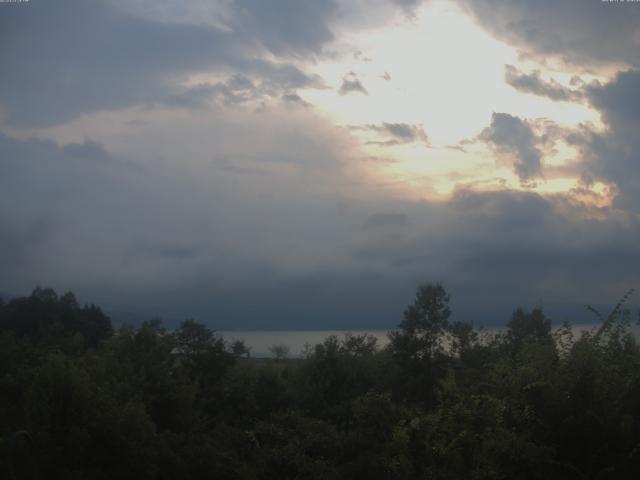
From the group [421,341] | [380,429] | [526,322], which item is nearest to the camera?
[380,429]

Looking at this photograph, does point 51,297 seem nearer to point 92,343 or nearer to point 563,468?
point 92,343

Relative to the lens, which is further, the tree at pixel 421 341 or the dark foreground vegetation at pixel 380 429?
the tree at pixel 421 341

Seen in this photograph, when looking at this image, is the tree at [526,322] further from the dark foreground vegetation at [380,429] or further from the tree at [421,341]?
the dark foreground vegetation at [380,429]

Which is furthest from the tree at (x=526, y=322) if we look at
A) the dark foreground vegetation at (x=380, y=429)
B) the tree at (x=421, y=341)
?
the dark foreground vegetation at (x=380, y=429)

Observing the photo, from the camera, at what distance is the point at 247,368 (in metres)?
43.2

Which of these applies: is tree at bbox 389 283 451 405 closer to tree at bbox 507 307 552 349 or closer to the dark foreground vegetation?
tree at bbox 507 307 552 349

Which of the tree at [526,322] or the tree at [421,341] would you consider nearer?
the tree at [421,341]

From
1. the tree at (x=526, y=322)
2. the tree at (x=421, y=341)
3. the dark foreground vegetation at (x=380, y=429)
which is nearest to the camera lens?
the dark foreground vegetation at (x=380, y=429)

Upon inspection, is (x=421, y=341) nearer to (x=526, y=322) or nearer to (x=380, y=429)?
(x=526, y=322)

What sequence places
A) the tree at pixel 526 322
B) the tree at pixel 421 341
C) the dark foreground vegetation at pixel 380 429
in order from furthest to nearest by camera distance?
the tree at pixel 526 322 < the tree at pixel 421 341 < the dark foreground vegetation at pixel 380 429

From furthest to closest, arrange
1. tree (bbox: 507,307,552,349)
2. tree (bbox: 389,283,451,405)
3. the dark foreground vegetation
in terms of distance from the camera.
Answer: tree (bbox: 507,307,552,349) < tree (bbox: 389,283,451,405) < the dark foreground vegetation

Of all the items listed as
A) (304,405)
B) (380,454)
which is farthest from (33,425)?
(304,405)

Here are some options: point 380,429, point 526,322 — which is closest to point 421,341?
point 526,322

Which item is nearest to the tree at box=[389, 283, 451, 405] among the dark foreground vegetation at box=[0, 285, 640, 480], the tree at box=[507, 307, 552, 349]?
the tree at box=[507, 307, 552, 349]
